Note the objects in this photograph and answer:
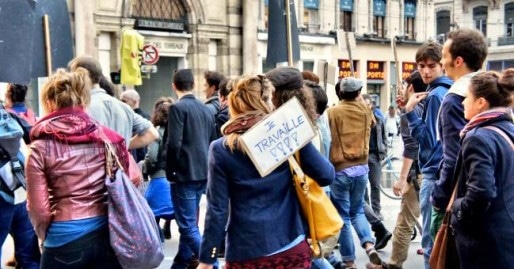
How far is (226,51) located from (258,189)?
66.0ft

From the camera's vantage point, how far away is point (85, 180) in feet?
13.4

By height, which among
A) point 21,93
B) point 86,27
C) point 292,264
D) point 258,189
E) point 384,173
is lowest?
point 384,173

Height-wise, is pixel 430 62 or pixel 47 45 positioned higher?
pixel 47 45

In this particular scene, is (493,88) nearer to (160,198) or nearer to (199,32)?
(160,198)

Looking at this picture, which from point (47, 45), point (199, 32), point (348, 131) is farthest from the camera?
point (199, 32)

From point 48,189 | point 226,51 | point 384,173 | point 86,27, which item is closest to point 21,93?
point 48,189

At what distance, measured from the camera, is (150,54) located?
21453 mm

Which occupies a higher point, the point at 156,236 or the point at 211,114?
the point at 211,114

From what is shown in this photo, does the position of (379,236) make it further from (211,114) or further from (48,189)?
(48,189)

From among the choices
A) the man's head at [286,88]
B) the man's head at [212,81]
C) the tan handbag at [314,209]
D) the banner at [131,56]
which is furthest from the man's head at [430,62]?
the banner at [131,56]

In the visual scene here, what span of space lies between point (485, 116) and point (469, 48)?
0.89 m

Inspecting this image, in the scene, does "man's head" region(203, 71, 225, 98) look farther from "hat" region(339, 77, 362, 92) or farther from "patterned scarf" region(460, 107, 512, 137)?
"patterned scarf" region(460, 107, 512, 137)

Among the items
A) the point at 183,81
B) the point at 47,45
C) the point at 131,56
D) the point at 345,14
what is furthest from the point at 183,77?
the point at 345,14

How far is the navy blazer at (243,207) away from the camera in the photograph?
3904 millimetres
